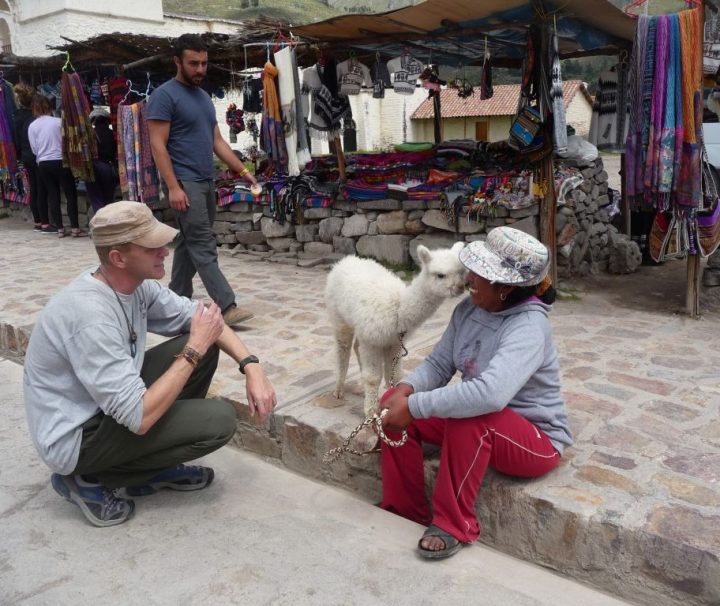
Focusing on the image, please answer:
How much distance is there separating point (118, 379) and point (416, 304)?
1.44 m

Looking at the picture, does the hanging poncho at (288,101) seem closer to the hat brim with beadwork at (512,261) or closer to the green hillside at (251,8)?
the hat brim with beadwork at (512,261)

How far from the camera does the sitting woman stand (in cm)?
250

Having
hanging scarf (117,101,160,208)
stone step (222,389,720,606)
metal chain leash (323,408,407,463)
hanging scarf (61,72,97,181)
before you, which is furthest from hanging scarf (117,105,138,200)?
stone step (222,389,720,606)

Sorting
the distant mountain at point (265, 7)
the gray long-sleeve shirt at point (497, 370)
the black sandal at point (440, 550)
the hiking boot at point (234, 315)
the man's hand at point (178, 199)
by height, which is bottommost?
the black sandal at point (440, 550)

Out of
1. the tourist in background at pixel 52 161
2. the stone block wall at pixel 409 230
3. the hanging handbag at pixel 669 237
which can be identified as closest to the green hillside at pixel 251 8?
the tourist in background at pixel 52 161

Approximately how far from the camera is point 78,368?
2461 millimetres

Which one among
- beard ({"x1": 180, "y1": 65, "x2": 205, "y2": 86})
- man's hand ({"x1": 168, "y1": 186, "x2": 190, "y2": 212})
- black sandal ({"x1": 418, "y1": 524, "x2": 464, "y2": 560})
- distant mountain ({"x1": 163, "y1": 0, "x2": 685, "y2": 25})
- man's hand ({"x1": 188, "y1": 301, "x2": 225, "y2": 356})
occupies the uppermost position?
distant mountain ({"x1": 163, "y1": 0, "x2": 685, "y2": 25})

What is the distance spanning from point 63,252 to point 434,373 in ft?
25.5

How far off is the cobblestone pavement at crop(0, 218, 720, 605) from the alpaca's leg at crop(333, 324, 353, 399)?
0.09 m

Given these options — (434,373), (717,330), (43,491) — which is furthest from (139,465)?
(717,330)

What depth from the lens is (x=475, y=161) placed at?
757 centimetres

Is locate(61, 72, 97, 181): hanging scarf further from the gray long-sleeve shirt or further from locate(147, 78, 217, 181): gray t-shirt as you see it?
the gray long-sleeve shirt

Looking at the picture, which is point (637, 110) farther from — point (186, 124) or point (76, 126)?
point (76, 126)

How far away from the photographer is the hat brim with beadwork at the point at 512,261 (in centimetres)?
252
